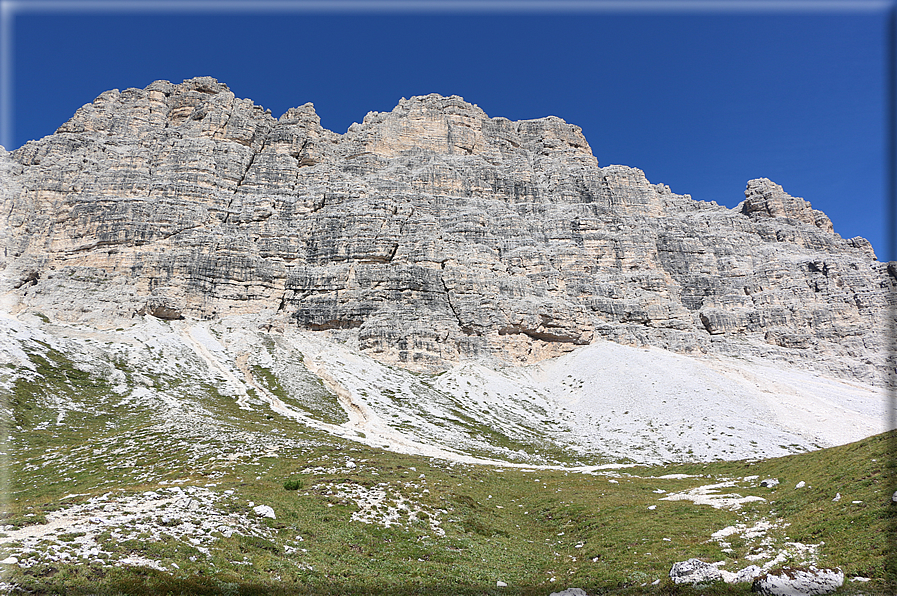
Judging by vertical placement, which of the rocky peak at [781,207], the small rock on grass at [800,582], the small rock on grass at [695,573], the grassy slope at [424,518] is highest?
the rocky peak at [781,207]

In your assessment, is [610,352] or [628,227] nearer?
[610,352]

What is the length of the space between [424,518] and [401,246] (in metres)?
112

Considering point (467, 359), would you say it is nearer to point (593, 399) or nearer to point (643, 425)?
point (593, 399)

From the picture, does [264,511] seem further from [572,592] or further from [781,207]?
[781,207]

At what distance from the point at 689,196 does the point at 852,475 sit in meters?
175

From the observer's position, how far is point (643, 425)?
79.0 m

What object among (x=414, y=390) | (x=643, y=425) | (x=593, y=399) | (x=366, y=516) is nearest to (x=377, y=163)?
(x=414, y=390)

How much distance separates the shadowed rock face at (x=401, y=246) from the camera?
121 m

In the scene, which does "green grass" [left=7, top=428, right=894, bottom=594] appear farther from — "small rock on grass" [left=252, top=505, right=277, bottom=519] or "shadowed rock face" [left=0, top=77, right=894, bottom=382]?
"shadowed rock face" [left=0, top=77, right=894, bottom=382]

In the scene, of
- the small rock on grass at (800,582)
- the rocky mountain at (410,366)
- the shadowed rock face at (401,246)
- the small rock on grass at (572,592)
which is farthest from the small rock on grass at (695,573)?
the shadowed rock face at (401,246)

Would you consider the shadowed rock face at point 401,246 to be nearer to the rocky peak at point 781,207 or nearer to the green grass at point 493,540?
the rocky peak at point 781,207

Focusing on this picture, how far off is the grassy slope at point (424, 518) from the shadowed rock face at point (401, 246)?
7018 centimetres

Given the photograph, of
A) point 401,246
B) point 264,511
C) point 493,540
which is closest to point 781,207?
point 401,246

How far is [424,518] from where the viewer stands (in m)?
27.1
